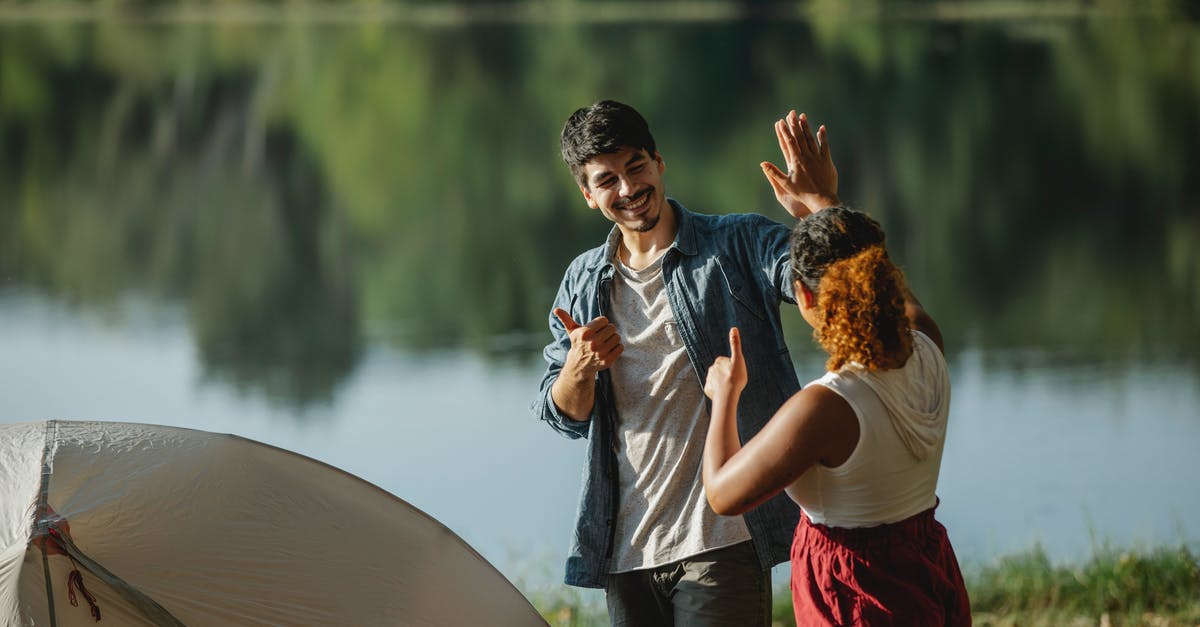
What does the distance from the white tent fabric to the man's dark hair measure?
802 mm

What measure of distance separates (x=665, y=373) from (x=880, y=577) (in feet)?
1.74

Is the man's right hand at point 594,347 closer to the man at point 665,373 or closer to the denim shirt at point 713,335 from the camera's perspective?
the man at point 665,373

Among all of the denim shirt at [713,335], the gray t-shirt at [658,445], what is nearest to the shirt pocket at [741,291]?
the denim shirt at [713,335]

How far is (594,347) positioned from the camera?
2.12m

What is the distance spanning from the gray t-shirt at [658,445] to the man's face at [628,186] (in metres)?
0.09

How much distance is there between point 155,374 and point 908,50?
12.5 metres

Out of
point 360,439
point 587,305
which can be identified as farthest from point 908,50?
point 587,305

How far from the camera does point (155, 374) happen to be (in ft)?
35.6

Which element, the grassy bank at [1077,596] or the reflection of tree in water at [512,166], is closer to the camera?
the grassy bank at [1077,596]

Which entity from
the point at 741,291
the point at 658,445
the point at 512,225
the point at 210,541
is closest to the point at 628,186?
the point at 741,291

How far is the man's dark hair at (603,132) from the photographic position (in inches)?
86.0

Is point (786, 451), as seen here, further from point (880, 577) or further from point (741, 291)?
point (741, 291)

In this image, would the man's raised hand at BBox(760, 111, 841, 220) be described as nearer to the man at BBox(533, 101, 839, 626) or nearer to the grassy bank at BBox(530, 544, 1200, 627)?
the man at BBox(533, 101, 839, 626)

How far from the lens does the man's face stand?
2199 mm
